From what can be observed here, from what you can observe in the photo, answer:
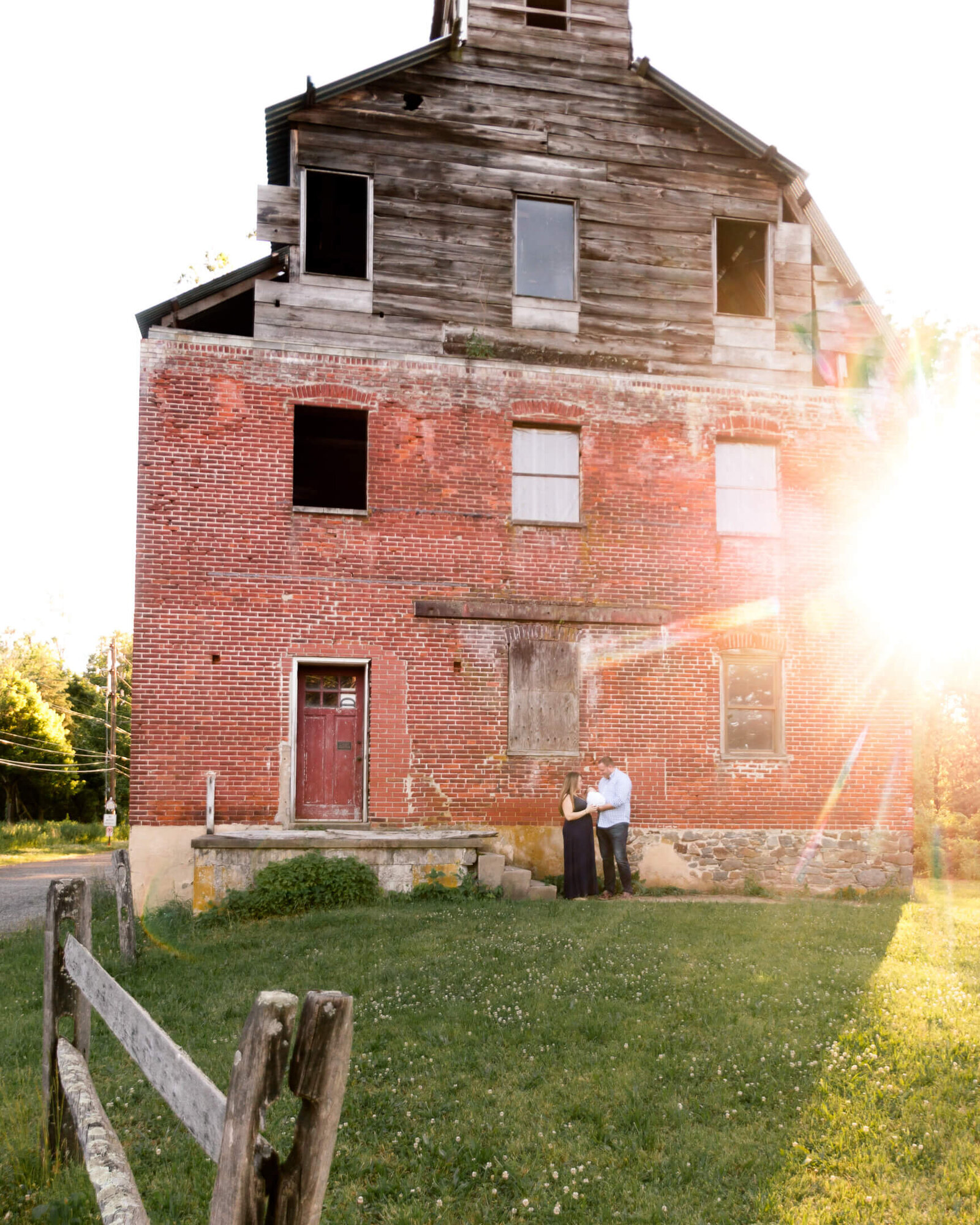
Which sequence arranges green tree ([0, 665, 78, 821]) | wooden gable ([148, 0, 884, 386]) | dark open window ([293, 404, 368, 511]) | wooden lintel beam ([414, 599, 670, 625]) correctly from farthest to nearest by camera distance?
green tree ([0, 665, 78, 821]) → dark open window ([293, 404, 368, 511]) → wooden gable ([148, 0, 884, 386]) → wooden lintel beam ([414, 599, 670, 625])

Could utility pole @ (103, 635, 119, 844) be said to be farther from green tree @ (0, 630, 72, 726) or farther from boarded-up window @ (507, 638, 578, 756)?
boarded-up window @ (507, 638, 578, 756)

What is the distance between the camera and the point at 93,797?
140 ft

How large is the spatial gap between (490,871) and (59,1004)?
832 centimetres

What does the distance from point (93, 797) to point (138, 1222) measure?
A: 141 feet

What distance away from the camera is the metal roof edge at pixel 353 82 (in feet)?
48.1

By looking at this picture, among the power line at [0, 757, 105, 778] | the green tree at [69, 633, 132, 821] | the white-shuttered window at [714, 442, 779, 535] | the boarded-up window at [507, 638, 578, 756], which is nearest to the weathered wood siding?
the white-shuttered window at [714, 442, 779, 535]

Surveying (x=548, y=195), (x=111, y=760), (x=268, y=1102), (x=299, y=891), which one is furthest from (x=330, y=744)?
(x=111, y=760)

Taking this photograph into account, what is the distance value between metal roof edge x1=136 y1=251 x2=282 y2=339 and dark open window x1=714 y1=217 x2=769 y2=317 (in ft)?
23.2

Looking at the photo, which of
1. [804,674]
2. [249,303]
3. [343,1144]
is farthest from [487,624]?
[343,1144]

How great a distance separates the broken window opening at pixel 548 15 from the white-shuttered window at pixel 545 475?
659 centimetres

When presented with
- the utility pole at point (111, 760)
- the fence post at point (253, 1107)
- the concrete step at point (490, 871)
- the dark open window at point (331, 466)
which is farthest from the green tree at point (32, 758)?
the fence post at point (253, 1107)

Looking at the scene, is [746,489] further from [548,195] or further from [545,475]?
[548,195]

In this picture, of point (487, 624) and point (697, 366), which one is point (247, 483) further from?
point (697, 366)

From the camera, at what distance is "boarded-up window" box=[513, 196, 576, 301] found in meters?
15.4
